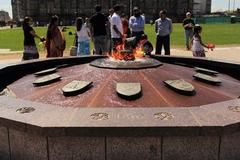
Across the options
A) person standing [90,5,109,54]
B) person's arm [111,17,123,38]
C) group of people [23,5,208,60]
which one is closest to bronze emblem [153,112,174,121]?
group of people [23,5,208,60]

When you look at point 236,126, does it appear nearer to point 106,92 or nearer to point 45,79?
point 106,92

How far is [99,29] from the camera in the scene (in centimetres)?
1000

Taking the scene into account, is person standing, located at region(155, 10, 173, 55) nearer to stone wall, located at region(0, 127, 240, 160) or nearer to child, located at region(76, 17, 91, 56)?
child, located at region(76, 17, 91, 56)

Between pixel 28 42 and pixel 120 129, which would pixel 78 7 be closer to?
pixel 28 42

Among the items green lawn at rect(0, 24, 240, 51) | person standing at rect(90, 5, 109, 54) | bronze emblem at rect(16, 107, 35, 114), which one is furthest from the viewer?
green lawn at rect(0, 24, 240, 51)

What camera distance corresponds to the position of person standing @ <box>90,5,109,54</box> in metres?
9.95

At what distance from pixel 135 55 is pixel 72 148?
97.8 inches

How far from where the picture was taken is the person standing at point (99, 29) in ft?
32.6

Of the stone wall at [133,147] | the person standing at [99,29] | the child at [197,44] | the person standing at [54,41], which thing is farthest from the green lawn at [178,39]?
the stone wall at [133,147]

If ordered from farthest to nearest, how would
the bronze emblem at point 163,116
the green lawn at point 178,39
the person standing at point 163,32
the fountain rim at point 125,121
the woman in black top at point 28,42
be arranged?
the green lawn at point 178,39, the person standing at point 163,32, the woman in black top at point 28,42, the bronze emblem at point 163,116, the fountain rim at point 125,121

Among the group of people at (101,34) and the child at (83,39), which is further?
the child at (83,39)

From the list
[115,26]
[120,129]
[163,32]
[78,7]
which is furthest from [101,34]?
[78,7]

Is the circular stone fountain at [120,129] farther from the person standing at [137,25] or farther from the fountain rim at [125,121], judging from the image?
the person standing at [137,25]

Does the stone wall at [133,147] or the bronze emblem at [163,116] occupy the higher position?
the bronze emblem at [163,116]
